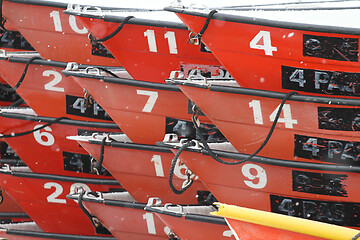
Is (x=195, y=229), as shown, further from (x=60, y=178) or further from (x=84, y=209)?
(x=60, y=178)

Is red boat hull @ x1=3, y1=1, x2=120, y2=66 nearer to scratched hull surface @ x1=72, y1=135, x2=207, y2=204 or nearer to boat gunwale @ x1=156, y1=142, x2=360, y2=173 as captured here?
scratched hull surface @ x1=72, y1=135, x2=207, y2=204

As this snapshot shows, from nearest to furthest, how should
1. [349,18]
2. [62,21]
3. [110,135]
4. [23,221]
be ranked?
1. [349,18]
2. [110,135]
3. [62,21]
4. [23,221]

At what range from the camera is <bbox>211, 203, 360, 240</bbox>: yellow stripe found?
148 inches

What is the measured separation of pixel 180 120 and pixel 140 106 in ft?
1.12

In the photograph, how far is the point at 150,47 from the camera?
5410 millimetres

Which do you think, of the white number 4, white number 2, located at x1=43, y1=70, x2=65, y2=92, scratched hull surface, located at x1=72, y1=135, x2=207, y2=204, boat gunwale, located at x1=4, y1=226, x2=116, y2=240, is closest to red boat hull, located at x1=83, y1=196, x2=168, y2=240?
scratched hull surface, located at x1=72, y1=135, x2=207, y2=204

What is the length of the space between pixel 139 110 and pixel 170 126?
0.28 metres

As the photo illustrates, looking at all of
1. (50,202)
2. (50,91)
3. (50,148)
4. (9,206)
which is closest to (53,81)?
(50,91)

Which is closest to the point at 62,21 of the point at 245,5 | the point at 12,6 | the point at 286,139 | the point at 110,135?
the point at 12,6

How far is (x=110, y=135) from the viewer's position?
5.61 m

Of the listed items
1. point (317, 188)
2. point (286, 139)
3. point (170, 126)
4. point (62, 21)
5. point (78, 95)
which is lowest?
point (317, 188)

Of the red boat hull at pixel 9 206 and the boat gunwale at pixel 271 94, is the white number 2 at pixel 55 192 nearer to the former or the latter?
the red boat hull at pixel 9 206

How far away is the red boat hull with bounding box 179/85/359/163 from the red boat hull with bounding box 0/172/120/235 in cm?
151

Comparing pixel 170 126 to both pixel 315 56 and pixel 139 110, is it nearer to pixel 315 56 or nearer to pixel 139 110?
pixel 139 110
